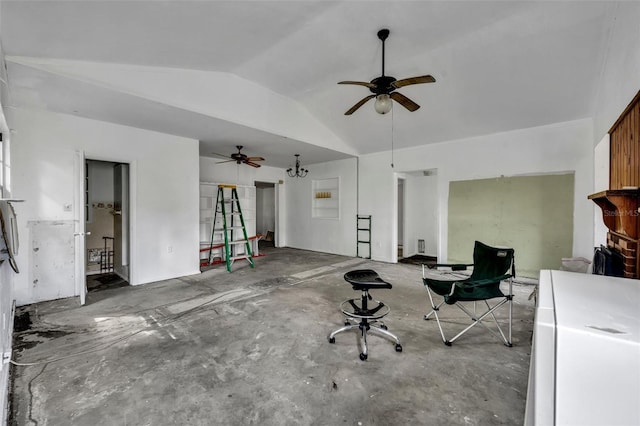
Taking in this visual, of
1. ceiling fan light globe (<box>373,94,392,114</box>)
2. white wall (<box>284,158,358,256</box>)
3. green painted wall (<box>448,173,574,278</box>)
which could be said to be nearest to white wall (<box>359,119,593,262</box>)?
green painted wall (<box>448,173,574,278</box>)

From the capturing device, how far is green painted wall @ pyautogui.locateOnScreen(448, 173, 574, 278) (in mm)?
4277

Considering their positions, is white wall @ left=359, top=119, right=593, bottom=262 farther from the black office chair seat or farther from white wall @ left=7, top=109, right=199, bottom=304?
white wall @ left=7, top=109, right=199, bottom=304

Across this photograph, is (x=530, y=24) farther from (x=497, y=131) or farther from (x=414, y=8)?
(x=497, y=131)

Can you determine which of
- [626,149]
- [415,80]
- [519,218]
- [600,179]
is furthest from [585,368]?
[519,218]

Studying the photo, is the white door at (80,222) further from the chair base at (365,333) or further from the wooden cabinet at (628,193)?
the wooden cabinet at (628,193)

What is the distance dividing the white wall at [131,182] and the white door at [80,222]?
0.07 m

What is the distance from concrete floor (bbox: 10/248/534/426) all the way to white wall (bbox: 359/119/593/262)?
2.03 meters

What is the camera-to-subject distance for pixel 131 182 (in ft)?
14.0

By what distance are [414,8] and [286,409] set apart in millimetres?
3428

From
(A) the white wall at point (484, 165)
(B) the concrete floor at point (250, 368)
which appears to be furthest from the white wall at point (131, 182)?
(A) the white wall at point (484, 165)

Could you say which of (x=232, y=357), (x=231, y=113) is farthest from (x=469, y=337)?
(x=231, y=113)

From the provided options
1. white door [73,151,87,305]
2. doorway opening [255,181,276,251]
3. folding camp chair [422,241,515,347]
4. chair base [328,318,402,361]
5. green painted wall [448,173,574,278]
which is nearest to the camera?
chair base [328,318,402,361]

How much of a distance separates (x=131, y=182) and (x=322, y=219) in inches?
174

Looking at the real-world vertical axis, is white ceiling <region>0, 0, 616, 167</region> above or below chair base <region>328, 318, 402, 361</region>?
above
